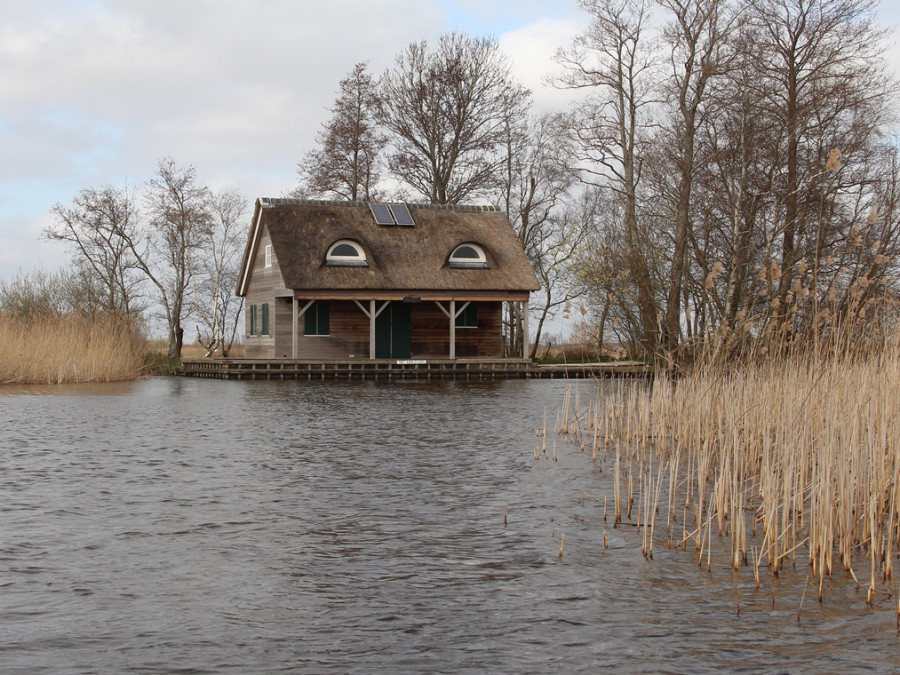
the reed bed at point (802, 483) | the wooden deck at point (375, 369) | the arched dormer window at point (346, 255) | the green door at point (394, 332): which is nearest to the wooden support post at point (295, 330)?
the wooden deck at point (375, 369)

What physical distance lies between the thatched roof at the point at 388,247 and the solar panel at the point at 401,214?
197 mm

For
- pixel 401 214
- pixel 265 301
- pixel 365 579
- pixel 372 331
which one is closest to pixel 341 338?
pixel 372 331

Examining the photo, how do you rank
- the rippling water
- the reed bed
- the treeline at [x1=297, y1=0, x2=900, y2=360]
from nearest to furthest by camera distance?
the rippling water < the reed bed < the treeline at [x1=297, y1=0, x2=900, y2=360]

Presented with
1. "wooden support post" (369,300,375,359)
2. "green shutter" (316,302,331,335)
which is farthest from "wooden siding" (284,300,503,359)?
"wooden support post" (369,300,375,359)

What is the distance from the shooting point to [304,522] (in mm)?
7707

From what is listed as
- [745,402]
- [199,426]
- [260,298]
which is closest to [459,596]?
[745,402]

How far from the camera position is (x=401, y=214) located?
104 ft

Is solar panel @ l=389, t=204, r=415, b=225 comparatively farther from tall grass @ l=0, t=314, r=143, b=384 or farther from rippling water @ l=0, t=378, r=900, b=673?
rippling water @ l=0, t=378, r=900, b=673

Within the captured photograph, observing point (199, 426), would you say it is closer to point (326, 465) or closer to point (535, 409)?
point (326, 465)

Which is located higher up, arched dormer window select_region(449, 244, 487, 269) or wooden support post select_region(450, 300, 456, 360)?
arched dormer window select_region(449, 244, 487, 269)

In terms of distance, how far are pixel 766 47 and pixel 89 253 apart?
2480 centimetres

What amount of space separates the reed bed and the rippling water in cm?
25

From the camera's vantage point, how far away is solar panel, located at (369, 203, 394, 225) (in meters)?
31.0

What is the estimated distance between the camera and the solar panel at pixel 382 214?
31.0m
